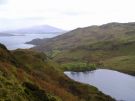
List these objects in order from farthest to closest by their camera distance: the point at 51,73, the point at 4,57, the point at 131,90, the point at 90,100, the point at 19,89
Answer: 1. the point at 131,90
2. the point at 51,73
3. the point at 90,100
4. the point at 4,57
5. the point at 19,89

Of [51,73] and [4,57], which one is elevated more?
[4,57]

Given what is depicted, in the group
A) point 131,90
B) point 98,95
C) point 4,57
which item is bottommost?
point 131,90

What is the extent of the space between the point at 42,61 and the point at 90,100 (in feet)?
114

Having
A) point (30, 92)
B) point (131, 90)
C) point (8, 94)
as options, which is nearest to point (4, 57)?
point (30, 92)

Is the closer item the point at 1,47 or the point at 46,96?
the point at 46,96

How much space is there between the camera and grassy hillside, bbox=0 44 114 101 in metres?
41.0

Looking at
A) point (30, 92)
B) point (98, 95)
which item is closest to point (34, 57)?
point (98, 95)

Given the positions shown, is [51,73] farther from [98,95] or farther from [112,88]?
[112,88]

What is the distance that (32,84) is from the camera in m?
48.1

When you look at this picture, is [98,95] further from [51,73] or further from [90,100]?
[51,73]

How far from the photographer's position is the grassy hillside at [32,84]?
41031mm

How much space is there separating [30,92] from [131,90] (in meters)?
130

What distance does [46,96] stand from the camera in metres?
43.9

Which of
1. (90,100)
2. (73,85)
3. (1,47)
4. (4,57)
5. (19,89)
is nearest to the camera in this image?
(19,89)
